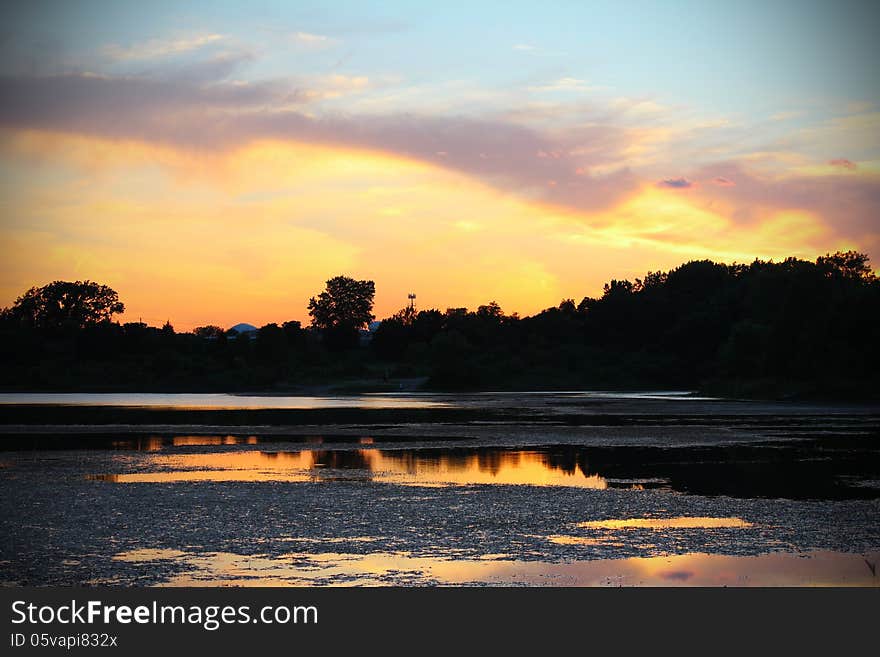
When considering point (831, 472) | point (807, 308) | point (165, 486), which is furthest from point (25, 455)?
point (807, 308)

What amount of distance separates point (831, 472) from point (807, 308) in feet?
260

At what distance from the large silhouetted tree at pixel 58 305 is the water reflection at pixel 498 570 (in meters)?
176

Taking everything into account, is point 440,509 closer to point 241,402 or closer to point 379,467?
point 379,467

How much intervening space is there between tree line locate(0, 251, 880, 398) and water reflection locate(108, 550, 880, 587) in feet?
265

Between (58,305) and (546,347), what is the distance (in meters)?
Result: 93.6

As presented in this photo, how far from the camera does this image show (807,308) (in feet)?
343

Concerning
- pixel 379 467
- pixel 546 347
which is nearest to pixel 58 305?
pixel 546 347

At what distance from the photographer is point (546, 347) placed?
170875mm

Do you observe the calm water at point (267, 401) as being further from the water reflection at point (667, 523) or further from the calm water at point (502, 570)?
the calm water at point (502, 570)

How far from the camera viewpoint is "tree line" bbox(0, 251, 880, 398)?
101688mm

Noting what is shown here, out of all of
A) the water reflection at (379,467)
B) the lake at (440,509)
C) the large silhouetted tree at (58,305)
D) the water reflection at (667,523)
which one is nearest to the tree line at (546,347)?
the large silhouetted tree at (58,305)

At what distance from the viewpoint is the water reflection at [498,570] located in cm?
1555
